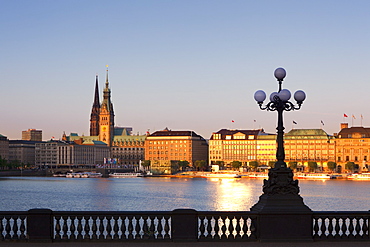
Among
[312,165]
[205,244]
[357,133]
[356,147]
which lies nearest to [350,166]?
[356,147]

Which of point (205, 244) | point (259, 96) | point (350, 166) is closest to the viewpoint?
point (205, 244)

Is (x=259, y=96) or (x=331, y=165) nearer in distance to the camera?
(x=259, y=96)

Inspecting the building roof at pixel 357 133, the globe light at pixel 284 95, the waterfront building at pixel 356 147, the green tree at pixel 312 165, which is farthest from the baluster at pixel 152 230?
the building roof at pixel 357 133

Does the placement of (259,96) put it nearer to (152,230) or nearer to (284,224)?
(284,224)

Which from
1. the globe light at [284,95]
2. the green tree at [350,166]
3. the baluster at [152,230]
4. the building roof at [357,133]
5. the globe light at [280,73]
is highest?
the building roof at [357,133]

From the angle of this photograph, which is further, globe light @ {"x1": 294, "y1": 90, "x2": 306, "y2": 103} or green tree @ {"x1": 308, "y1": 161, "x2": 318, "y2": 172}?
green tree @ {"x1": 308, "y1": 161, "x2": 318, "y2": 172}

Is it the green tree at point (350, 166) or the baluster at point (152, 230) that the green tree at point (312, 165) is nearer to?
the green tree at point (350, 166)

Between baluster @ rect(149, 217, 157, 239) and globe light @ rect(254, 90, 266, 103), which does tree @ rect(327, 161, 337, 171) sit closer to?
globe light @ rect(254, 90, 266, 103)

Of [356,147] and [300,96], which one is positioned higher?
[300,96]

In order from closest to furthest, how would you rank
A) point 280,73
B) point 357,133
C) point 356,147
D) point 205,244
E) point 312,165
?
point 205,244 → point 280,73 → point 356,147 → point 357,133 → point 312,165

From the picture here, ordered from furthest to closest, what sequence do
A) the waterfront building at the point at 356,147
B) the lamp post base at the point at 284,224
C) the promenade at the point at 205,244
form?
the waterfront building at the point at 356,147, the lamp post base at the point at 284,224, the promenade at the point at 205,244

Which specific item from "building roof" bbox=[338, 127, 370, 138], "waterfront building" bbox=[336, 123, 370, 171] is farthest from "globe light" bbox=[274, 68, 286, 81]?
"building roof" bbox=[338, 127, 370, 138]

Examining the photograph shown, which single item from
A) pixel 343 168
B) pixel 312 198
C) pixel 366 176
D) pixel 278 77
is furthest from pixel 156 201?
pixel 343 168

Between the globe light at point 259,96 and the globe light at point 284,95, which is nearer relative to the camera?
the globe light at point 284,95
